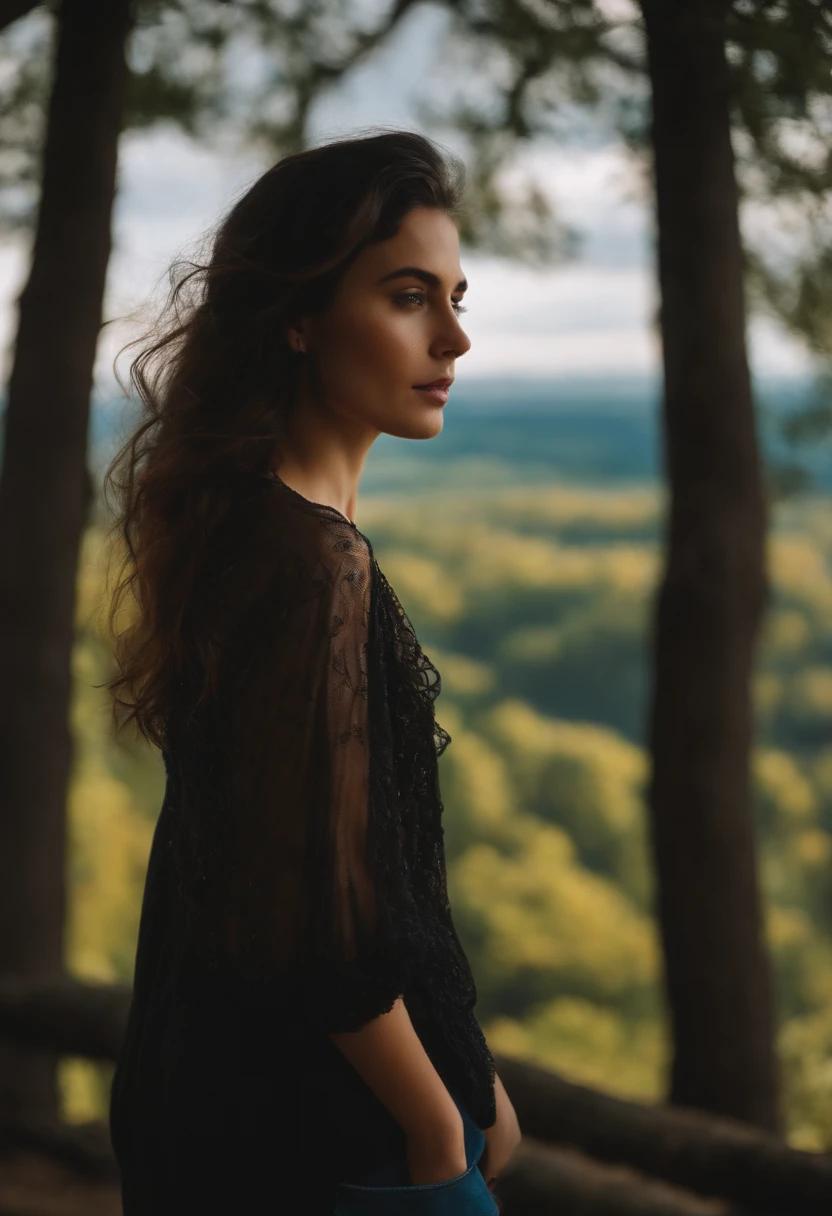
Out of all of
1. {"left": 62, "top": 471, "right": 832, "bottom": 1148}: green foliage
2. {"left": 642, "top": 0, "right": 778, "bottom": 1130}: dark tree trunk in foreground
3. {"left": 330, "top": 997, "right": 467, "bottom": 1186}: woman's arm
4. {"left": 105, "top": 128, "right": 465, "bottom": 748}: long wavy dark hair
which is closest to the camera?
{"left": 330, "top": 997, "right": 467, "bottom": 1186}: woman's arm

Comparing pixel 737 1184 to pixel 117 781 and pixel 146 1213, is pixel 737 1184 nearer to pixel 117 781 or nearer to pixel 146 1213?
pixel 146 1213

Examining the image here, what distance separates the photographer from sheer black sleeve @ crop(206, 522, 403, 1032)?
3.72ft

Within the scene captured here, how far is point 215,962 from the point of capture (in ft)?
3.92

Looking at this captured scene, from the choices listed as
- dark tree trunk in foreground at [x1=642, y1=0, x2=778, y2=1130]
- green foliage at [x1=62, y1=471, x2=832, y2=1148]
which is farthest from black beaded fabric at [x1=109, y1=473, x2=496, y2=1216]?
green foliage at [x1=62, y1=471, x2=832, y2=1148]

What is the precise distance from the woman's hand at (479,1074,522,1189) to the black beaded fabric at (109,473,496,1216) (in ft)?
0.15

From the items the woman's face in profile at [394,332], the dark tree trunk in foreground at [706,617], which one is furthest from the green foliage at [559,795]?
the woman's face in profile at [394,332]

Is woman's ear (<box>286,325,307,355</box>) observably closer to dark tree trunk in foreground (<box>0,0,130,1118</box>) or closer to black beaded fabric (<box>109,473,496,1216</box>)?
black beaded fabric (<box>109,473,496,1216</box>)

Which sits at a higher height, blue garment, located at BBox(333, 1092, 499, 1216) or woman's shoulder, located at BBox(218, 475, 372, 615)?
woman's shoulder, located at BBox(218, 475, 372, 615)

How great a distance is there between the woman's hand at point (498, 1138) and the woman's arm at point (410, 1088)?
0.55 ft

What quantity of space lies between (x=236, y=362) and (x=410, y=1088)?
0.74 metres

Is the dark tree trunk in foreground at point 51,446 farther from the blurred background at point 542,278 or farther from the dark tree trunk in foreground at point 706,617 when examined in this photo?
the dark tree trunk in foreground at point 706,617

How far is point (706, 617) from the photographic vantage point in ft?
11.9

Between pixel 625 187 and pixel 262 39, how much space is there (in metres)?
1.54

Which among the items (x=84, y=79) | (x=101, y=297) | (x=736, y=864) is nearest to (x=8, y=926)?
(x=101, y=297)
